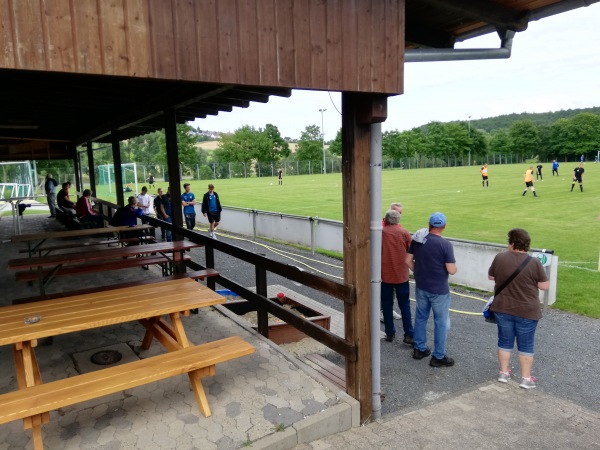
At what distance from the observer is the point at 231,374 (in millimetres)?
3945

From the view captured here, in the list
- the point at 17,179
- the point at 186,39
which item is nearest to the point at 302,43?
the point at 186,39

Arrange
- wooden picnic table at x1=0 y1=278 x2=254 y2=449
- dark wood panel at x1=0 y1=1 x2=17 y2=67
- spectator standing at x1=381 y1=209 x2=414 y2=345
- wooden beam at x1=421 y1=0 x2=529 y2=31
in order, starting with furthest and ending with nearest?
spectator standing at x1=381 y1=209 x2=414 y2=345 → wooden beam at x1=421 y1=0 x2=529 y2=31 → wooden picnic table at x1=0 y1=278 x2=254 y2=449 → dark wood panel at x1=0 y1=1 x2=17 y2=67

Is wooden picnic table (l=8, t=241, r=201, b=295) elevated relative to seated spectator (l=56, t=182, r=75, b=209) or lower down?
lower down

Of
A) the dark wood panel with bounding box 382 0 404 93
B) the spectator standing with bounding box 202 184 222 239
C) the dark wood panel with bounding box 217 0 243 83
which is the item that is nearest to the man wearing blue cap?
the dark wood panel with bounding box 382 0 404 93

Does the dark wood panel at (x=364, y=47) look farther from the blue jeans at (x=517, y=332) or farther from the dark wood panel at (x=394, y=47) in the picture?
the blue jeans at (x=517, y=332)

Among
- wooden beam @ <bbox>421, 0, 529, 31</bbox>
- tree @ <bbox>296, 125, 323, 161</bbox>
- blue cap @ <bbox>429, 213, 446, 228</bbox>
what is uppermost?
tree @ <bbox>296, 125, 323, 161</bbox>

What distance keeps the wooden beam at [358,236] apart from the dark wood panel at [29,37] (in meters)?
2.11

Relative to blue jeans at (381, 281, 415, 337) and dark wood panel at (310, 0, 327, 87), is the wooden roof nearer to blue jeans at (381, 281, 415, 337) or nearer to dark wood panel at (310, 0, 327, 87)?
dark wood panel at (310, 0, 327, 87)

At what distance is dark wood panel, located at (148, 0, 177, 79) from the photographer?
2.59m

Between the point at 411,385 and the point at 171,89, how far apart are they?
4.73 metres

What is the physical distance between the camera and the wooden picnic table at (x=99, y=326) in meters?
2.70

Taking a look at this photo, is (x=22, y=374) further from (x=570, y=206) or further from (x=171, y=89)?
(x=570, y=206)

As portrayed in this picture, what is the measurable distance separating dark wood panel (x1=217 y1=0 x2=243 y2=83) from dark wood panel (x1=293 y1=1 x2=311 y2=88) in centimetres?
44

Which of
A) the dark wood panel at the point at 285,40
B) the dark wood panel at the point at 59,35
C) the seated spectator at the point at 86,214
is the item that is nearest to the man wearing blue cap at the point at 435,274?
the dark wood panel at the point at 285,40
